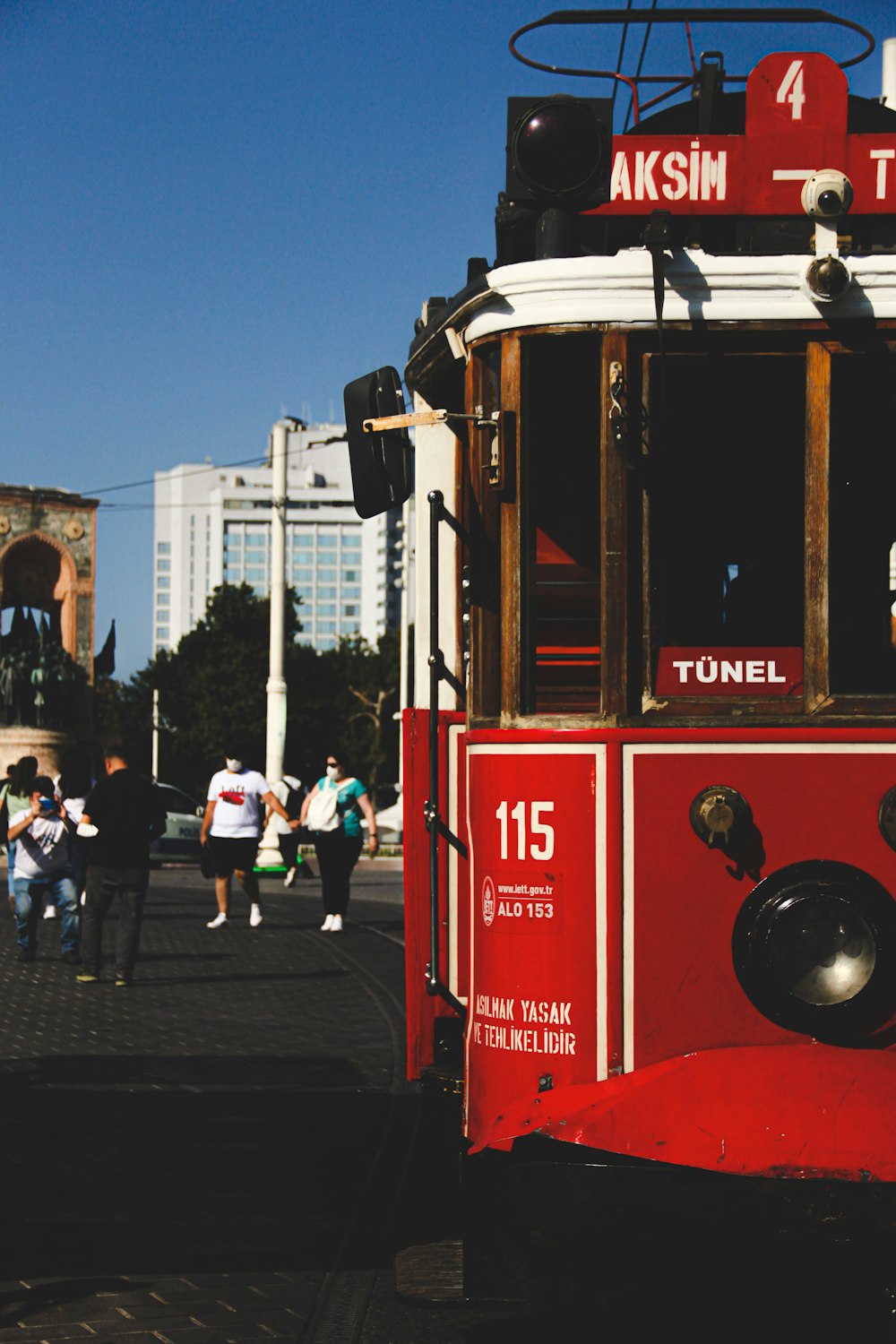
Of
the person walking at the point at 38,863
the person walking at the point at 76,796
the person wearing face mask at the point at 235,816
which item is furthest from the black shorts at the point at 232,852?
the person walking at the point at 38,863

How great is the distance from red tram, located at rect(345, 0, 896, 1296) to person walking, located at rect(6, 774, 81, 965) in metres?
10.2

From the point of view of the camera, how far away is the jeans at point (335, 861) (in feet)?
53.6

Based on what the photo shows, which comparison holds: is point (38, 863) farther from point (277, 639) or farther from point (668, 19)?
point (277, 639)

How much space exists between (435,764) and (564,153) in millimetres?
1611

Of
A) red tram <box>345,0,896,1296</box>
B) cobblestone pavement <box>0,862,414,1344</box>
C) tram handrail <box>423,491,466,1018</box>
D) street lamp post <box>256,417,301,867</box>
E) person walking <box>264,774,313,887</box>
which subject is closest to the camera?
red tram <box>345,0,896,1296</box>

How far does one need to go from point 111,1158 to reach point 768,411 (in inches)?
169

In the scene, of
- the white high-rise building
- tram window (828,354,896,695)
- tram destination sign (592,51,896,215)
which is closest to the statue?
tram destination sign (592,51,896,215)

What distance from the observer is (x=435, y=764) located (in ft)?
16.0

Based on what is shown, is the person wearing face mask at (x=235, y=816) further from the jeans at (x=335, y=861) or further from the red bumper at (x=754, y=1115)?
the red bumper at (x=754, y=1115)

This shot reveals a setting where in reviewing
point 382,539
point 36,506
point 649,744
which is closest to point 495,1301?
point 649,744

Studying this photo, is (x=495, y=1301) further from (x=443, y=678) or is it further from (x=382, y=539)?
(x=382, y=539)

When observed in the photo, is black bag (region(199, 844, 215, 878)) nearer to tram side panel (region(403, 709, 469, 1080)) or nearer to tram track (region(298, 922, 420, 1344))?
tram track (region(298, 922, 420, 1344))

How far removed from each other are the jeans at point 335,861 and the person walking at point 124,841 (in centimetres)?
314

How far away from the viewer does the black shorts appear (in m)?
16.7
